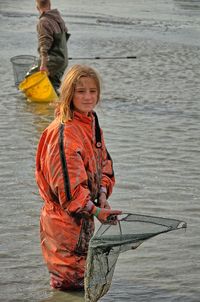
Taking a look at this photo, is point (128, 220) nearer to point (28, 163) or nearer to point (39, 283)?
point (39, 283)

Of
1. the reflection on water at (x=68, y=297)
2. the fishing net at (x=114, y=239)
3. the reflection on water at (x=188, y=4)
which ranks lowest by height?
the reflection on water at (x=188, y=4)

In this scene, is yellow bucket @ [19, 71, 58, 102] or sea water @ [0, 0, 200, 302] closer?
sea water @ [0, 0, 200, 302]

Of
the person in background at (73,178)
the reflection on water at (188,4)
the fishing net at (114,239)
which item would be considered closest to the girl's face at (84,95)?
the person in background at (73,178)

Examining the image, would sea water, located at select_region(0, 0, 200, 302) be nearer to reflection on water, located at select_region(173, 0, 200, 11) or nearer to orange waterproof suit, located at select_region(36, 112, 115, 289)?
orange waterproof suit, located at select_region(36, 112, 115, 289)

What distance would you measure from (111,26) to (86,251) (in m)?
19.6

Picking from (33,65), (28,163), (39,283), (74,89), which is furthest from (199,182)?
(33,65)

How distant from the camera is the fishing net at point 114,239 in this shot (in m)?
4.69

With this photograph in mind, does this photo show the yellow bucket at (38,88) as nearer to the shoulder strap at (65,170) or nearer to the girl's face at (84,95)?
the girl's face at (84,95)

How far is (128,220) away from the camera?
4793 millimetres

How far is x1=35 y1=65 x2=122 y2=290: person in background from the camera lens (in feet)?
15.8

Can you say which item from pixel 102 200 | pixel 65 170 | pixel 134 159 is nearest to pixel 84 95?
pixel 65 170

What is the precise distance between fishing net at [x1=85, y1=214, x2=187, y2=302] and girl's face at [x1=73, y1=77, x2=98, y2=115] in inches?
27.5

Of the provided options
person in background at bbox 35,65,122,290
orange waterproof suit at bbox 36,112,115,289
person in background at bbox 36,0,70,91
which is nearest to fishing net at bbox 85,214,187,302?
person in background at bbox 35,65,122,290

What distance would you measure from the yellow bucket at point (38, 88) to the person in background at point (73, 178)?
6.53 meters
